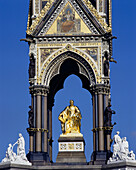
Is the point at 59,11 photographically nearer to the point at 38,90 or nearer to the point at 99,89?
the point at 38,90

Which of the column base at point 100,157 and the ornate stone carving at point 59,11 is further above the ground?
the ornate stone carving at point 59,11

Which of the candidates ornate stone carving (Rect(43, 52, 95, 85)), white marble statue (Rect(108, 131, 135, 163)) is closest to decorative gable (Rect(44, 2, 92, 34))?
ornate stone carving (Rect(43, 52, 95, 85))

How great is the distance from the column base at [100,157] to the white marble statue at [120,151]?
789mm

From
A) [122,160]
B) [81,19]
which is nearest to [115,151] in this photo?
[122,160]

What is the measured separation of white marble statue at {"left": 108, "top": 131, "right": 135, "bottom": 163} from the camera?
46.9 metres

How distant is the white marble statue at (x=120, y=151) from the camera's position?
46906 mm

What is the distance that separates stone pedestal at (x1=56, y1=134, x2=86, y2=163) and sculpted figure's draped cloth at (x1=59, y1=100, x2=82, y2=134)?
0.67 metres

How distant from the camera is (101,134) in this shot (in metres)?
48.7

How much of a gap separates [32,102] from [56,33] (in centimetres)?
416

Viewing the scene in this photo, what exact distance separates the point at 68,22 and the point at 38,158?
8.02 m

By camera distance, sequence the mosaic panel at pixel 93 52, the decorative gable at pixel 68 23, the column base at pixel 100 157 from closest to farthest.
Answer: the column base at pixel 100 157, the mosaic panel at pixel 93 52, the decorative gable at pixel 68 23

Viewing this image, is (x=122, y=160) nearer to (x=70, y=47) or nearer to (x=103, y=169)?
(x=103, y=169)

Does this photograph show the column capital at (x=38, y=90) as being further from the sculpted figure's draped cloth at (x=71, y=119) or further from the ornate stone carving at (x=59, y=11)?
the ornate stone carving at (x=59, y=11)

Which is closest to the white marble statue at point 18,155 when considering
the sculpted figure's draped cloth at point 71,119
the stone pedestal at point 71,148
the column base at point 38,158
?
the column base at point 38,158
